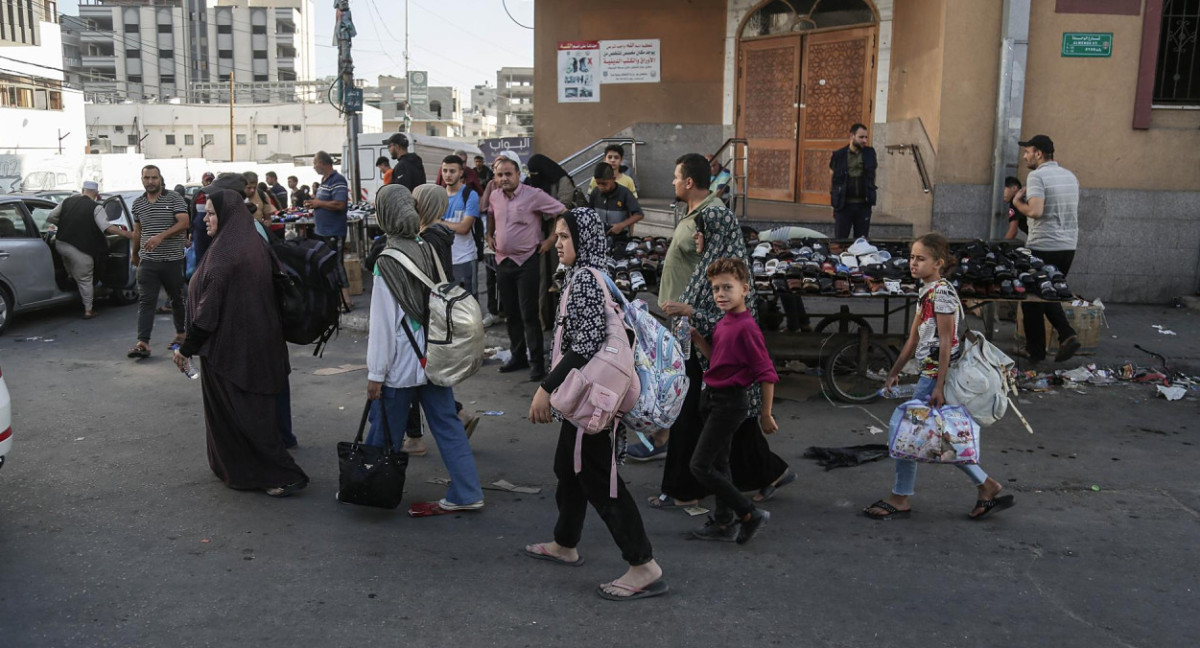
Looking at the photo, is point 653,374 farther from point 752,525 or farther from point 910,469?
point 910,469

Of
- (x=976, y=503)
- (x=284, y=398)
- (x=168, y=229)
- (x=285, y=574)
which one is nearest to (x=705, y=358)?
(x=976, y=503)

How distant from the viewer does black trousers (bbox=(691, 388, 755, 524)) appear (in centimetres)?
461

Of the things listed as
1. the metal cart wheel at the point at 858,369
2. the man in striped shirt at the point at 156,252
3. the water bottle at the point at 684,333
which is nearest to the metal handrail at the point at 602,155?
the man in striped shirt at the point at 156,252

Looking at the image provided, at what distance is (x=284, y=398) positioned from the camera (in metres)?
6.28

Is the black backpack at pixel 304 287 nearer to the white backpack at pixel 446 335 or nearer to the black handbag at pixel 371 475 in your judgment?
the white backpack at pixel 446 335

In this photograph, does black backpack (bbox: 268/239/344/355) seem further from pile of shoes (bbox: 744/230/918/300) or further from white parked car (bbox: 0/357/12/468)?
pile of shoes (bbox: 744/230/918/300)

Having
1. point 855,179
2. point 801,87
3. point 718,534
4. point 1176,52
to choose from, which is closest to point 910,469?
point 718,534

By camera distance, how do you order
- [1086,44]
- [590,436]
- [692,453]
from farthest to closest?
[1086,44] → [692,453] → [590,436]

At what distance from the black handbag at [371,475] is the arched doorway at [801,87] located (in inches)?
410

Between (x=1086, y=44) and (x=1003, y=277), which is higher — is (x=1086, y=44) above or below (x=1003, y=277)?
Result: above

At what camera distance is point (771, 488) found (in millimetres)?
5414

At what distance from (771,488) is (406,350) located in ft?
7.34

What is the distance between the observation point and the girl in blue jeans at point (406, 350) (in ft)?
16.2

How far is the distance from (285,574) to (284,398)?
6.97 feet
